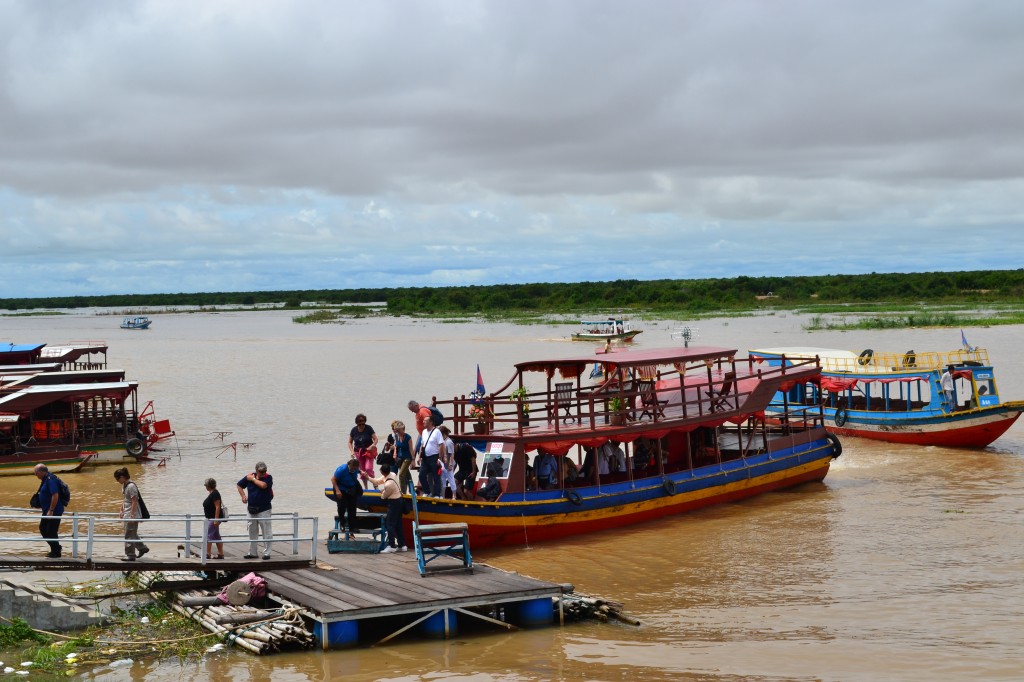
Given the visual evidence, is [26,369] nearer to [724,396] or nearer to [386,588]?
[724,396]

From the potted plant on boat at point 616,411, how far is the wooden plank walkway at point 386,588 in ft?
21.5

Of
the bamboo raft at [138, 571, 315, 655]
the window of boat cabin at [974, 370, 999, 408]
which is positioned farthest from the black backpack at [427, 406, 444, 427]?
the window of boat cabin at [974, 370, 999, 408]

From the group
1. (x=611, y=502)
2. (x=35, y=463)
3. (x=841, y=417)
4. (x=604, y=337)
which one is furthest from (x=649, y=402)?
(x=604, y=337)

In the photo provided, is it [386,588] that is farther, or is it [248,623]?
[386,588]

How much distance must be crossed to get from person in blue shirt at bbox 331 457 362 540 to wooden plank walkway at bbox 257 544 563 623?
1233 mm

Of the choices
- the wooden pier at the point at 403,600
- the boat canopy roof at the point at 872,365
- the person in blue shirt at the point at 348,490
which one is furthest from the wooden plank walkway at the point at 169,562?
the boat canopy roof at the point at 872,365

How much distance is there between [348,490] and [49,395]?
18459 mm

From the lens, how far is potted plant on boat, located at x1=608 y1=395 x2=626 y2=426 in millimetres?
22125

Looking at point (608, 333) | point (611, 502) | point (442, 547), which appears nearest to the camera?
point (442, 547)

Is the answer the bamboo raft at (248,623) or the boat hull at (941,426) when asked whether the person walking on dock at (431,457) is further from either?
the boat hull at (941,426)

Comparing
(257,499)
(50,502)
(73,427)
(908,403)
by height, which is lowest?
(908,403)

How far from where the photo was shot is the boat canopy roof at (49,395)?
106ft

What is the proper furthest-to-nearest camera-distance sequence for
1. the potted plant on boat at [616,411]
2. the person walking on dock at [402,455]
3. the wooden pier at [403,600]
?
the potted plant on boat at [616,411] → the person walking on dock at [402,455] → the wooden pier at [403,600]

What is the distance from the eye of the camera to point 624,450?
77.6ft
